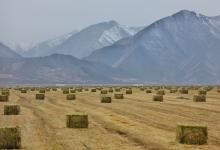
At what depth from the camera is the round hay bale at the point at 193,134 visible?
63.5 ft

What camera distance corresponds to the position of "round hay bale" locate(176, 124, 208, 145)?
19344 mm

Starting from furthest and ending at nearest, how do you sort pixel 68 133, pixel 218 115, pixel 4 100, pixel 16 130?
pixel 4 100, pixel 218 115, pixel 68 133, pixel 16 130

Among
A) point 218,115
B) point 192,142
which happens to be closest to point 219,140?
point 192,142

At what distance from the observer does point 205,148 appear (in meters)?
18.7

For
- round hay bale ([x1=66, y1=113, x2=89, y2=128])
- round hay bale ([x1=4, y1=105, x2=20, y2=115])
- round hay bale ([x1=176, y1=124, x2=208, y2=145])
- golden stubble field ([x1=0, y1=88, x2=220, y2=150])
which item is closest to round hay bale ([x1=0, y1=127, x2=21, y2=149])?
golden stubble field ([x1=0, y1=88, x2=220, y2=150])

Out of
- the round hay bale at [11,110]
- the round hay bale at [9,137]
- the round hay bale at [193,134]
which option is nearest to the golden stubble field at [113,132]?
the round hay bale at [193,134]

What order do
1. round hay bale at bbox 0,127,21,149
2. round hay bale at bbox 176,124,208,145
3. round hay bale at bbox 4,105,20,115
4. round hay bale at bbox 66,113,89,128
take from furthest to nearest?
round hay bale at bbox 4,105,20,115 → round hay bale at bbox 66,113,89,128 → round hay bale at bbox 176,124,208,145 → round hay bale at bbox 0,127,21,149

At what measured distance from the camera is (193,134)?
19.5 metres

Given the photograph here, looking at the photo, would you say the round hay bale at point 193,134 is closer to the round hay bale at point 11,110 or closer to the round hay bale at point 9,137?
the round hay bale at point 9,137

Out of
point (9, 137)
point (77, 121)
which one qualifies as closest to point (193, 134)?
point (9, 137)

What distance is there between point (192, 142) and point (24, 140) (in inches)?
241

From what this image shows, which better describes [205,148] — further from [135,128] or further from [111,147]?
[135,128]

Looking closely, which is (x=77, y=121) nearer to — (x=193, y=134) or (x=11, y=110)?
(x=193, y=134)

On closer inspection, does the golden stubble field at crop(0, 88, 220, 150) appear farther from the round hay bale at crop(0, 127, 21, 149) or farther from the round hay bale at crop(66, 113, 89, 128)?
the round hay bale at crop(0, 127, 21, 149)
